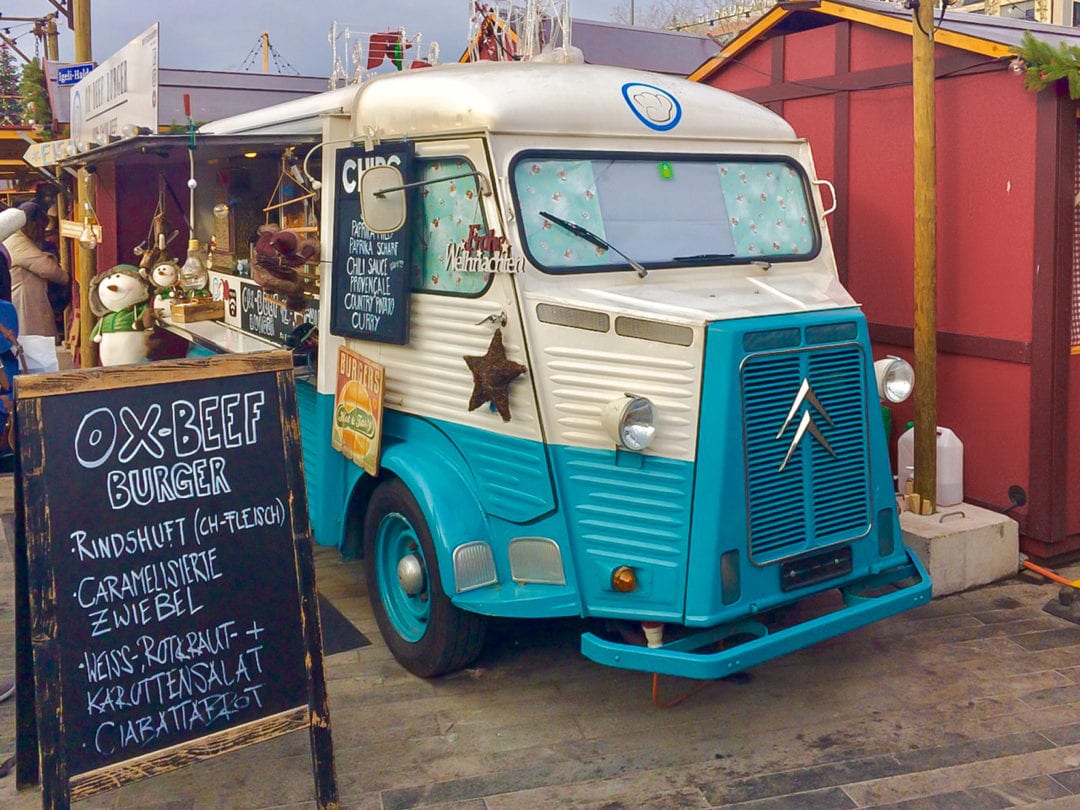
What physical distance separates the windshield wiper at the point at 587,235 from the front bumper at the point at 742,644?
56.8 inches

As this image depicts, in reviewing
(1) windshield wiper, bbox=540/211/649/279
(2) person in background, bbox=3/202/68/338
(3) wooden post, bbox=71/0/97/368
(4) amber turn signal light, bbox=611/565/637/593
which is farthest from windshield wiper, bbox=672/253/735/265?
(2) person in background, bbox=3/202/68/338

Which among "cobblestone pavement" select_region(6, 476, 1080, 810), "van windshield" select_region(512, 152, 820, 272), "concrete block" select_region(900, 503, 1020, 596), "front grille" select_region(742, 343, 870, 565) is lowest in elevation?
"cobblestone pavement" select_region(6, 476, 1080, 810)

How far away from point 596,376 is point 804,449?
816 mm

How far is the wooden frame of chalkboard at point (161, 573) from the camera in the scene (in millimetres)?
3312

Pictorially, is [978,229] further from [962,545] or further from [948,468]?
[962,545]

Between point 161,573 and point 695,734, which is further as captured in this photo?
point 695,734

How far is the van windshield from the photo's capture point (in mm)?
4449

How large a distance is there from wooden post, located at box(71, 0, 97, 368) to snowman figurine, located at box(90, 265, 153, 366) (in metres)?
0.92

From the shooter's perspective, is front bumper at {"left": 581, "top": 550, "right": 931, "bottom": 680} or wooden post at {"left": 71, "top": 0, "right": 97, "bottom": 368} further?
wooden post at {"left": 71, "top": 0, "right": 97, "bottom": 368}

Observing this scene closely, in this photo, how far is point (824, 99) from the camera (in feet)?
22.5

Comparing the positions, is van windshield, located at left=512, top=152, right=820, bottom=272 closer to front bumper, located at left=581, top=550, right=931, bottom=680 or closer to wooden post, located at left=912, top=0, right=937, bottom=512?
wooden post, located at left=912, top=0, right=937, bottom=512

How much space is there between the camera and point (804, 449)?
4.12 metres

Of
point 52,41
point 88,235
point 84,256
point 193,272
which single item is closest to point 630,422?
point 193,272

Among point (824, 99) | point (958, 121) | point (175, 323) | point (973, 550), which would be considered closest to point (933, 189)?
point (958, 121)
